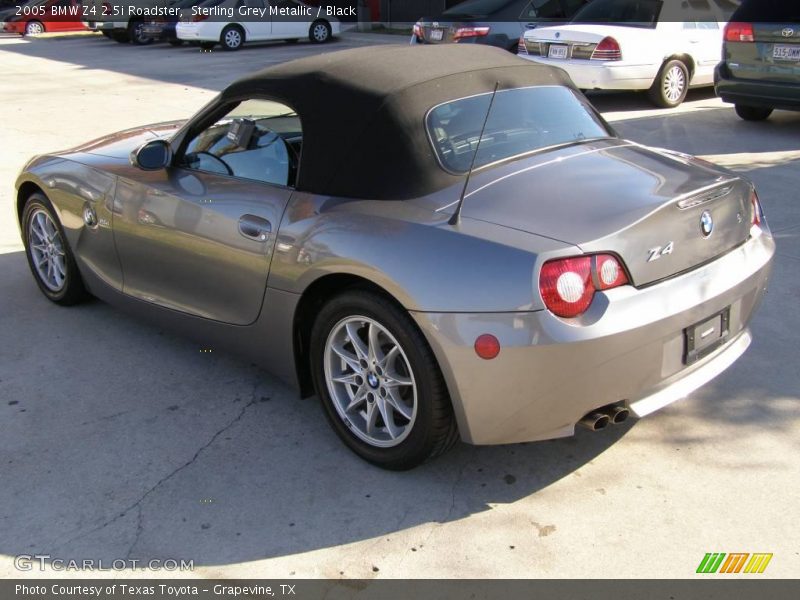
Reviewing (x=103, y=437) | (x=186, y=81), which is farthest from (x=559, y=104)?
(x=186, y=81)

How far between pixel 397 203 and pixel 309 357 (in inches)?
33.4

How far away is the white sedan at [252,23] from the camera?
871 inches

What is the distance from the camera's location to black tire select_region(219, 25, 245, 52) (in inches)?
879

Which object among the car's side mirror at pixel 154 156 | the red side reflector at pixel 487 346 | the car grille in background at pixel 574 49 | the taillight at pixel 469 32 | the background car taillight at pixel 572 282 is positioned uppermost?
the taillight at pixel 469 32

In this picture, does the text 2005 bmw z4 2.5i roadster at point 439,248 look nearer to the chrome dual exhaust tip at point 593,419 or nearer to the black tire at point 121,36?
the chrome dual exhaust tip at point 593,419

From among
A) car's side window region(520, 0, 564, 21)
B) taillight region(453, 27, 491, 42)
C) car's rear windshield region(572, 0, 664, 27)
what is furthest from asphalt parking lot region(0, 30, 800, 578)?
car's side window region(520, 0, 564, 21)

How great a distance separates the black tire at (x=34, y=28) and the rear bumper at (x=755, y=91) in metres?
26.9

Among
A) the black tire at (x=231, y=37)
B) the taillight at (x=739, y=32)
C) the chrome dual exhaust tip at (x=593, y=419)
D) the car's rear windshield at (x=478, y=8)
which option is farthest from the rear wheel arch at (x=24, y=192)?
the black tire at (x=231, y=37)

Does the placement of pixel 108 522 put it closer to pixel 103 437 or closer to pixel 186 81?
pixel 103 437

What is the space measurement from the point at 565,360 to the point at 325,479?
1168mm

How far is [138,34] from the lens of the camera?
2470 centimetres

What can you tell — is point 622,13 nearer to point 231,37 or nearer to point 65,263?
point 65,263

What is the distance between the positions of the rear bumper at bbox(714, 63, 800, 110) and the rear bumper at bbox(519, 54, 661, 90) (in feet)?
3.66

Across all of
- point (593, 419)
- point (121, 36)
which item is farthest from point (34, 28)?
point (593, 419)
